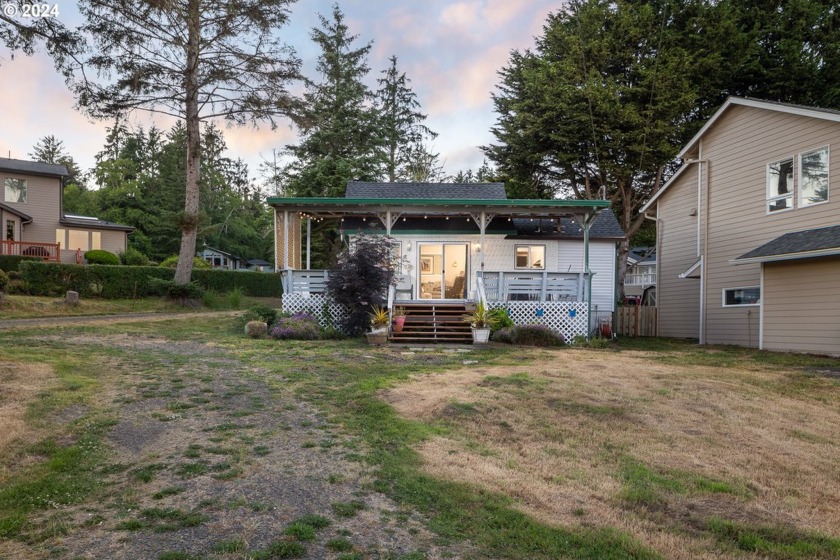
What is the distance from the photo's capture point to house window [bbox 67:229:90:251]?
3084 cm

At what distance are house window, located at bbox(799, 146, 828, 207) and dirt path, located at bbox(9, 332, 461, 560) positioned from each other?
13.8m

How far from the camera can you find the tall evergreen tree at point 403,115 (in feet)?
125

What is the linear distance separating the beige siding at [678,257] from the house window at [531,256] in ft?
15.9

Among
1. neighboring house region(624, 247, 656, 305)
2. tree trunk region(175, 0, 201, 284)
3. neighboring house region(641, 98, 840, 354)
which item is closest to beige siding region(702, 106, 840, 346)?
neighboring house region(641, 98, 840, 354)

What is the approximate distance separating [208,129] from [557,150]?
52.2ft

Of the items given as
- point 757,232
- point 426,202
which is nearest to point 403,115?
point 426,202

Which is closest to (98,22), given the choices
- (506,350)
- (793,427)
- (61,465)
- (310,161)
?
(310,161)

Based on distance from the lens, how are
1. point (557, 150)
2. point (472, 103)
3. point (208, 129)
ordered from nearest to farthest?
point (208, 129) < point (557, 150) < point (472, 103)

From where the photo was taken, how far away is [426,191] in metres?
20.0

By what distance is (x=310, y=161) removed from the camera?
3206 cm

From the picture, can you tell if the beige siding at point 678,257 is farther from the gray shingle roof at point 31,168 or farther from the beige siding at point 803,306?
the gray shingle roof at point 31,168

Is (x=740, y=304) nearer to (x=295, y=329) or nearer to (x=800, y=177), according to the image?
(x=800, y=177)

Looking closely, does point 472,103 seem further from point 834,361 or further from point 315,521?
point 315,521

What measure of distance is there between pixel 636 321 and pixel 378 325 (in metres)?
11.8
